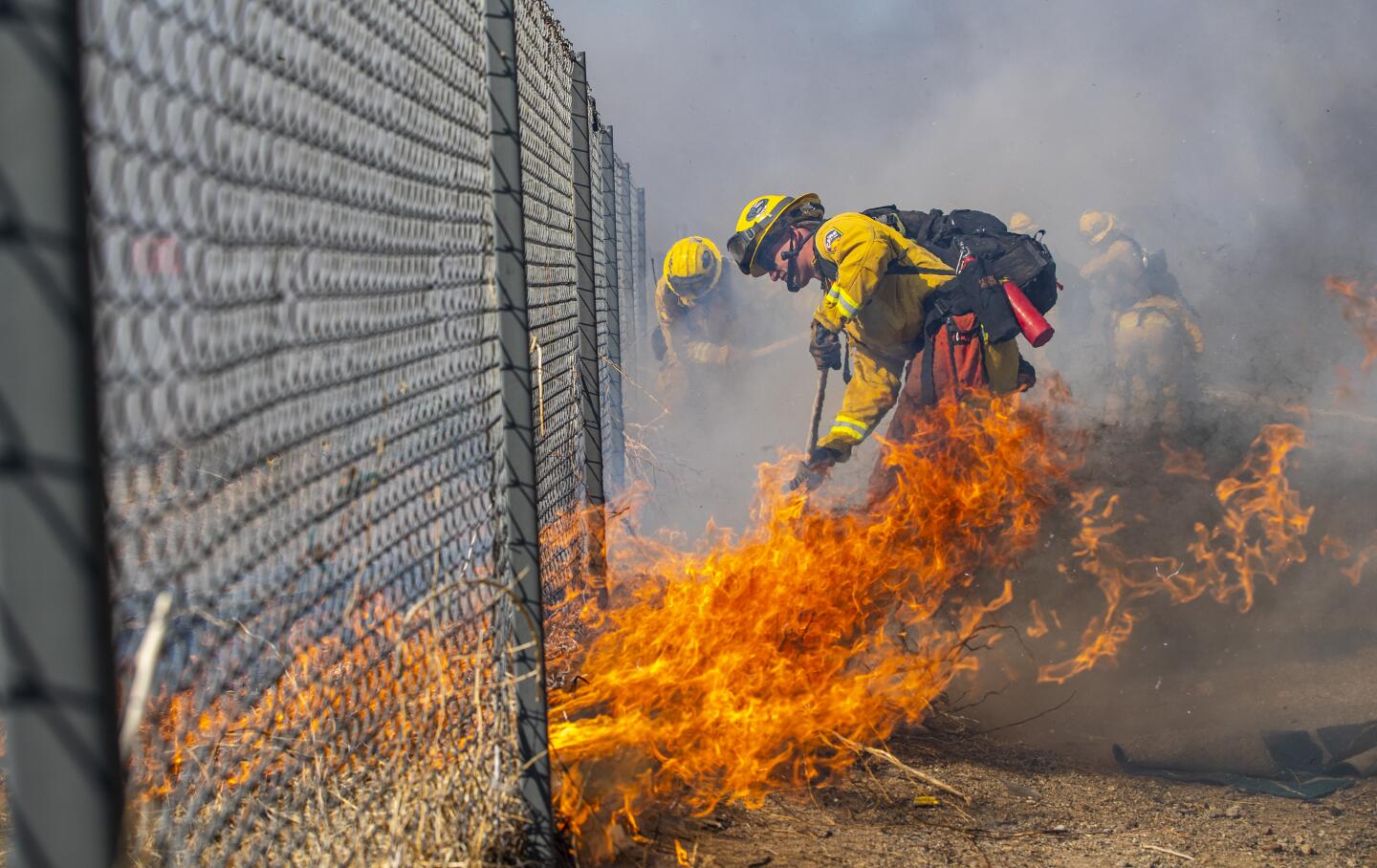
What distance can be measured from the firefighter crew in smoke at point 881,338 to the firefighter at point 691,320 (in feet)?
19.8

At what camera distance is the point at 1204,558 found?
714 centimetres

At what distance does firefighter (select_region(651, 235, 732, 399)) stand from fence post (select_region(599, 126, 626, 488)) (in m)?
6.89

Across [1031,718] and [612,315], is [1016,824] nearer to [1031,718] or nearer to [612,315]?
[1031,718]

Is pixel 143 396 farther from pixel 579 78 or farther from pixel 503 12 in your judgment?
pixel 579 78

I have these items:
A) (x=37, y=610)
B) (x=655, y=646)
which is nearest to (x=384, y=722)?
(x=37, y=610)

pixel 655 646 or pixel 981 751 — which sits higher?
pixel 655 646

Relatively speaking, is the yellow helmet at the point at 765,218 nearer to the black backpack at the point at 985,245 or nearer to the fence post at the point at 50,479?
the black backpack at the point at 985,245

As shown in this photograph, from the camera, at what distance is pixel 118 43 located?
1204 millimetres

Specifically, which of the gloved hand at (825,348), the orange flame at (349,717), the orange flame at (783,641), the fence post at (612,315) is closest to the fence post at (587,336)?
the orange flame at (783,641)

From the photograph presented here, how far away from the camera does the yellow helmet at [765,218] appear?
8.66 metres

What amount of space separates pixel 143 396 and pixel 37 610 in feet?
1.32

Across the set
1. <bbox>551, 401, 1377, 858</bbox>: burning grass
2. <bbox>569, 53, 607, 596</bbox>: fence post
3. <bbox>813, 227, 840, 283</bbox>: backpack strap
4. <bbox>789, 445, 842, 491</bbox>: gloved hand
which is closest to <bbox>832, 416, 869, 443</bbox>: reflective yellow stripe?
<bbox>789, 445, 842, 491</bbox>: gloved hand

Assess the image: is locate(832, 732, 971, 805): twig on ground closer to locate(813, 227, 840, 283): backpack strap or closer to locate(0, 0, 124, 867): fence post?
locate(0, 0, 124, 867): fence post

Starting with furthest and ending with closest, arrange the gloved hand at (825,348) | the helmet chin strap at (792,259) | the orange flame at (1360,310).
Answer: the orange flame at (1360,310) < the helmet chin strap at (792,259) < the gloved hand at (825,348)
